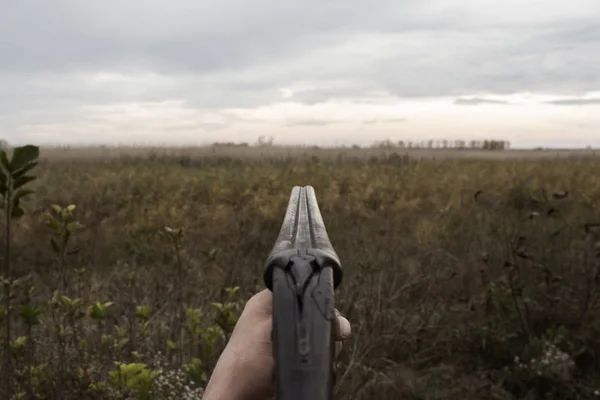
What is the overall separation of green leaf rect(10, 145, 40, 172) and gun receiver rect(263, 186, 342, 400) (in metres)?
1.96

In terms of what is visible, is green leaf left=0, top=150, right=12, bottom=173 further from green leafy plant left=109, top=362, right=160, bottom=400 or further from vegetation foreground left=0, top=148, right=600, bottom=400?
green leafy plant left=109, top=362, right=160, bottom=400

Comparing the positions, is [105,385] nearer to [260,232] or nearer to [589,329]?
[589,329]

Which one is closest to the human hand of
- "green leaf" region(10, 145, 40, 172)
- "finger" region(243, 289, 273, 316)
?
"finger" region(243, 289, 273, 316)

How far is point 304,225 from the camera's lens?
81cm

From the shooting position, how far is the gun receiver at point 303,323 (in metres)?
0.55

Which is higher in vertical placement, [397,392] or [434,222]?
[434,222]

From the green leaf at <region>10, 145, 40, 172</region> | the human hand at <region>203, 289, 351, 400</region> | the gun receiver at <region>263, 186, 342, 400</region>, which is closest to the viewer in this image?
the gun receiver at <region>263, 186, 342, 400</region>

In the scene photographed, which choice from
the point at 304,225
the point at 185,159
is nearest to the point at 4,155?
the point at 304,225

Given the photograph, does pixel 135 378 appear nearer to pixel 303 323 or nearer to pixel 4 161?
pixel 4 161

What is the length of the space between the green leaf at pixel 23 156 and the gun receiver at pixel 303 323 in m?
1.96

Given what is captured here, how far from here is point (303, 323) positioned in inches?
22.4

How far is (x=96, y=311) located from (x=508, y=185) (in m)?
9.48

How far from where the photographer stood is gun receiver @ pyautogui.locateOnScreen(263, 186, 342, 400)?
553 millimetres

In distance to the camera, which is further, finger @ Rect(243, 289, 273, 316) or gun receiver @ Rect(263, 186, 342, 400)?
finger @ Rect(243, 289, 273, 316)
